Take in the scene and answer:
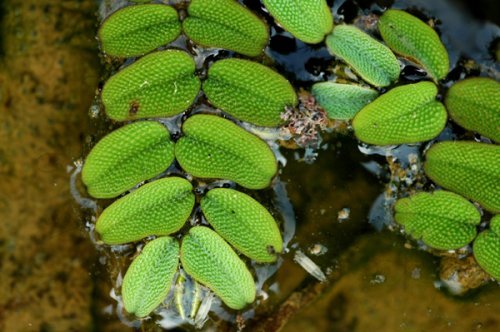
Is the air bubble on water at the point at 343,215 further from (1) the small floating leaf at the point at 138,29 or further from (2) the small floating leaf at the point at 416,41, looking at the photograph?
(1) the small floating leaf at the point at 138,29

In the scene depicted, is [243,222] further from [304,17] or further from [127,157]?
[304,17]

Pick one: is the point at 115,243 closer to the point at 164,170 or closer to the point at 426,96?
the point at 164,170

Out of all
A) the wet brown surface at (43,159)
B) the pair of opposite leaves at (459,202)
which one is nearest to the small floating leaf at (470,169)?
the pair of opposite leaves at (459,202)

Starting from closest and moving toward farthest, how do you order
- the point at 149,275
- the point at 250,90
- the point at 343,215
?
the point at 250,90, the point at 149,275, the point at 343,215

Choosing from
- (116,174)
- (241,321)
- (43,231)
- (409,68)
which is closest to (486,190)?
(409,68)

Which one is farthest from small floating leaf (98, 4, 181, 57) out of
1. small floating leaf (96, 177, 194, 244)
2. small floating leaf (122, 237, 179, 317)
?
small floating leaf (122, 237, 179, 317)

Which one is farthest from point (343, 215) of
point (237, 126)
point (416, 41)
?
point (416, 41)

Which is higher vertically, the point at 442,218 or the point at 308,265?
the point at 442,218
